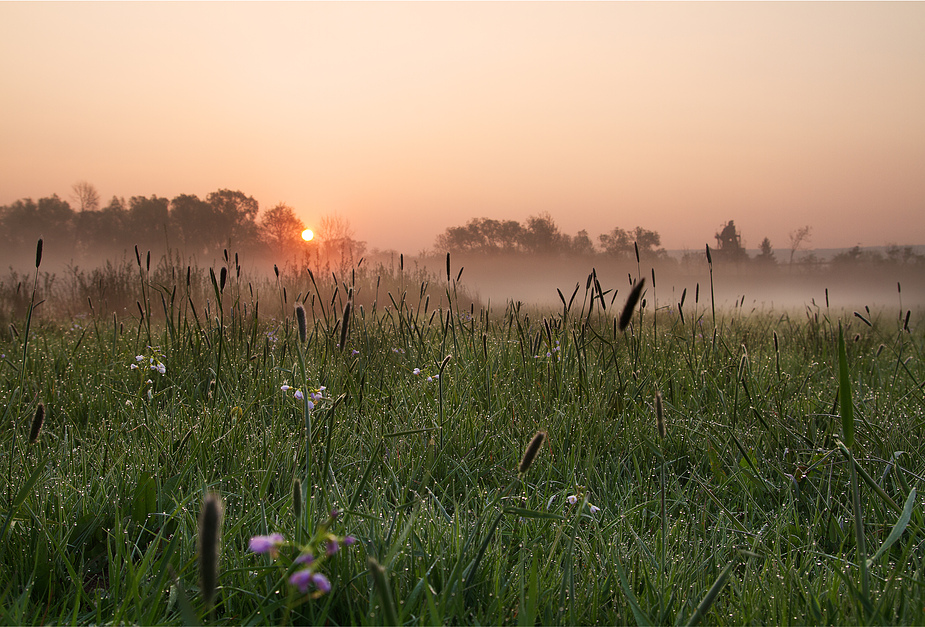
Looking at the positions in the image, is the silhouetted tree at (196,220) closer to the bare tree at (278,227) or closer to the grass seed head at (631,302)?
the bare tree at (278,227)

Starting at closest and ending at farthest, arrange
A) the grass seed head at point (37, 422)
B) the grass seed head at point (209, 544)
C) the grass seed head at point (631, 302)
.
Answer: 1. the grass seed head at point (209, 544)
2. the grass seed head at point (631, 302)
3. the grass seed head at point (37, 422)

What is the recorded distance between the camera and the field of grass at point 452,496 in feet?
3.51

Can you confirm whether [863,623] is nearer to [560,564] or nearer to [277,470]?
[560,564]

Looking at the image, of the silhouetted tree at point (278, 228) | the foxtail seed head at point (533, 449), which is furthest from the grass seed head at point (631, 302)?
the silhouetted tree at point (278, 228)

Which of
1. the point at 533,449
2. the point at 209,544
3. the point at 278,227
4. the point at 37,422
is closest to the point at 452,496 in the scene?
the point at 533,449

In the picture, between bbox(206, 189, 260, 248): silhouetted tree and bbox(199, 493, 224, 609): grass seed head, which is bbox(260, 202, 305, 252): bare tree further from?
bbox(199, 493, 224, 609): grass seed head

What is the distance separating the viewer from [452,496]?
1789 mm

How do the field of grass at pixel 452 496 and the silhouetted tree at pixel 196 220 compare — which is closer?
the field of grass at pixel 452 496

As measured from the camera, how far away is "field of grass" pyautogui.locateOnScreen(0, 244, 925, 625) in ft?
3.51

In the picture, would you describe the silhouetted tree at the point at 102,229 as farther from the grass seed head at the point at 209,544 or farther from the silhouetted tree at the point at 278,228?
the grass seed head at the point at 209,544

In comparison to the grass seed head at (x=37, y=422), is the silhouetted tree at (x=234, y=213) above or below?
above

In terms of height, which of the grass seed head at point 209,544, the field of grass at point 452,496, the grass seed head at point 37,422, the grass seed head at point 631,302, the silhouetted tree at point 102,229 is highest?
the silhouetted tree at point 102,229

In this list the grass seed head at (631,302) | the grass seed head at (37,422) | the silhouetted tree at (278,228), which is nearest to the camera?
the grass seed head at (631,302)

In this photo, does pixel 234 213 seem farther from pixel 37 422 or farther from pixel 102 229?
pixel 37 422
